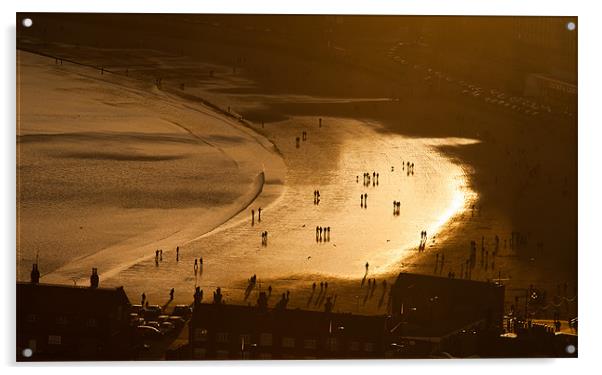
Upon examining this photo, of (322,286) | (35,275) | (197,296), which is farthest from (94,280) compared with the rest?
(322,286)

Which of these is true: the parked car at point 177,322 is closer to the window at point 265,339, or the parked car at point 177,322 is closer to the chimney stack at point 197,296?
the chimney stack at point 197,296

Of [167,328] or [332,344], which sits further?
[332,344]

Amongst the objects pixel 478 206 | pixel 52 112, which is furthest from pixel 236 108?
pixel 478 206

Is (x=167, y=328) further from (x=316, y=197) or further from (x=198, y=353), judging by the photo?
(x=316, y=197)

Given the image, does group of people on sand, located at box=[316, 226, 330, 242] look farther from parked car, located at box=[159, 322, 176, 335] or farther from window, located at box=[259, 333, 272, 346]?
parked car, located at box=[159, 322, 176, 335]

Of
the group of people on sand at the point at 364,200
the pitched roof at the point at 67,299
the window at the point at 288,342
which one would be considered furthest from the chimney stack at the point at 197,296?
the group of people on sand at the point at 364,200

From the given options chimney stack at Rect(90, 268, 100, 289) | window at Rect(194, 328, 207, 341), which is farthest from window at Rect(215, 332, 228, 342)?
Answer: chimney stack at Rect(90, 268, 100, 289)

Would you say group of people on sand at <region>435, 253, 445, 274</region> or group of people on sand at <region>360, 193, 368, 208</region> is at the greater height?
group of people on sand at <region>360, 193, 368, 208</region>
